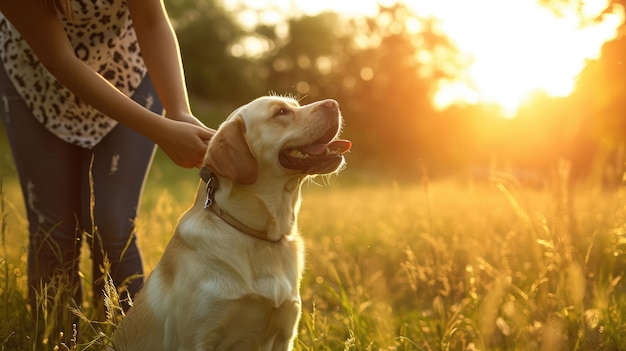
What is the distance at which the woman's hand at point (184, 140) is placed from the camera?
258cm

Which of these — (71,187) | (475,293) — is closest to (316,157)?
(475,293)

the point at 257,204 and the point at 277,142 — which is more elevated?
the point at 277,142

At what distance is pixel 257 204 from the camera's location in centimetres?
256

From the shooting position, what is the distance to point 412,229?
665cm

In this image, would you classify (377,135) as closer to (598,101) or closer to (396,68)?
(396,68)

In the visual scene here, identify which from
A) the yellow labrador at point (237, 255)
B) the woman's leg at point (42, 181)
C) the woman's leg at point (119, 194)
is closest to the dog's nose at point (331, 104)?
the yellow labrador at point (237, 255)

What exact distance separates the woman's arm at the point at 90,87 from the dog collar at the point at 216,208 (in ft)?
0.54

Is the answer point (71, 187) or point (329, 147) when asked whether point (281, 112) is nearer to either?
point (329, 147)

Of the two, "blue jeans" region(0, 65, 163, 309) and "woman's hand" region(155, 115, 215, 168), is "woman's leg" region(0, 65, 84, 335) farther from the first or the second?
"woman's hand" region(155, 115, 215, 168)

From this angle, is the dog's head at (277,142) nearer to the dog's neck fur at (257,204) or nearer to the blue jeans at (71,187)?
the dog's neck fur at (257,204)

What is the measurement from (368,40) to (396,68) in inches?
106

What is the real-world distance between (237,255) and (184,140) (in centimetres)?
57

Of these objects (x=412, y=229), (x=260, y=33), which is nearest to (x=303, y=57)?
(x=260, y=33)

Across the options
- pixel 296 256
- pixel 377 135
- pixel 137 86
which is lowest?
pixel 377 135
